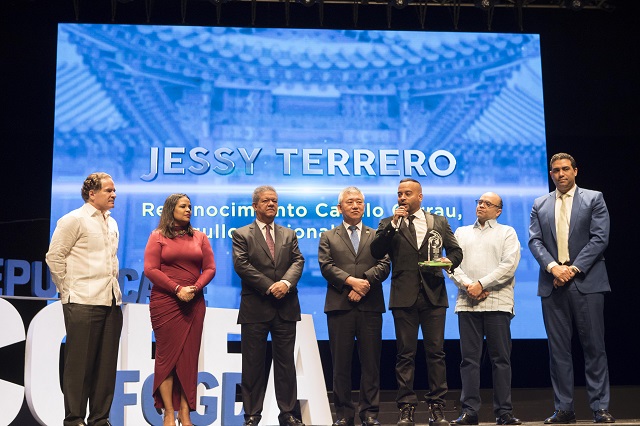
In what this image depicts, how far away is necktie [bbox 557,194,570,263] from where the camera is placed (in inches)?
196

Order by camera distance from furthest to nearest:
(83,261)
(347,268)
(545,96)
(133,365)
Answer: (545,96) < (133,365) < (347,268) < (83,261)

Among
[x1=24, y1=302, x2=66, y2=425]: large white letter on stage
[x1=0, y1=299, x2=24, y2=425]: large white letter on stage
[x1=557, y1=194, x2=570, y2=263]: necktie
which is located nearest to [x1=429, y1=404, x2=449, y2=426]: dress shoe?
[x1=557, y1=194, x2=570, y2=263]: necktie

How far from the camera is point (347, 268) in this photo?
4.84 m

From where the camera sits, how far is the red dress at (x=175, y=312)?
173 inches

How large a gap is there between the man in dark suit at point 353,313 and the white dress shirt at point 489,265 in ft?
2.14

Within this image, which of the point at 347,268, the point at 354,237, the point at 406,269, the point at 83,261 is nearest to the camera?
the point at 83,261

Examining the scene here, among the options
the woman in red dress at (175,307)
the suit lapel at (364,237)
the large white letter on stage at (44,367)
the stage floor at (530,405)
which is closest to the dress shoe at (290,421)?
the woman in red dress at (175,307)

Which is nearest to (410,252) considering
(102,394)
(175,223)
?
(175,223)

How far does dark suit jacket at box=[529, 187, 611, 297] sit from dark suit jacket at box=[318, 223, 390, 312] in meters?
1.09

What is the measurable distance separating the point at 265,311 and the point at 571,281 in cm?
202

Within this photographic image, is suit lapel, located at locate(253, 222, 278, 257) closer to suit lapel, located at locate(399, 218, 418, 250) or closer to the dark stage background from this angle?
suit lapel, located at locate(399, 218, 418, 250)

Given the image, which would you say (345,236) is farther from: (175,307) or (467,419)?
(467,419)

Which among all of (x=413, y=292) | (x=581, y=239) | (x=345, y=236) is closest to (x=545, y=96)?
(x=581, y=239)

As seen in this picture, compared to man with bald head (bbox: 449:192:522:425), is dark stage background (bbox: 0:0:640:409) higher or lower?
higher
